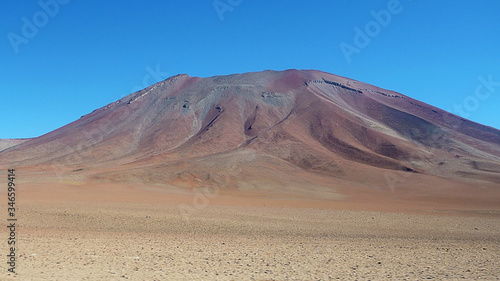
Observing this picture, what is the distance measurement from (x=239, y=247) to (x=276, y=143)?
2426 inches

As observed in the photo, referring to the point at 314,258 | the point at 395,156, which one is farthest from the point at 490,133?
the point at 314,258

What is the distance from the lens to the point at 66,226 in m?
17.0

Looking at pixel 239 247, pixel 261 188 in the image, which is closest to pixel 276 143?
pixel 261 188

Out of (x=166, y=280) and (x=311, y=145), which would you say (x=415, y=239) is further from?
(x=311, y=145)

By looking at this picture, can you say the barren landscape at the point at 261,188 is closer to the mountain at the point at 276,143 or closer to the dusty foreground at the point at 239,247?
the dusty foreground at the point at 239,247

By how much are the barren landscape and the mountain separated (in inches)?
17.3

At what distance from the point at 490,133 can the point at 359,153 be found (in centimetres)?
4606

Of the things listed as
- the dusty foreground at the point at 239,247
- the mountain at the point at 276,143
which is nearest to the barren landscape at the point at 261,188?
the dusty foreground at the point at 239,247

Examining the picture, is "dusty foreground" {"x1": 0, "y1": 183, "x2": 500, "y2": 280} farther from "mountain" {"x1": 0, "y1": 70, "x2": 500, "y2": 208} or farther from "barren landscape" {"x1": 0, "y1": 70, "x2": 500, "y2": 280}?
"mountain" {"x1": 0, "y1": 70, "x2": 500, "y2": 208}

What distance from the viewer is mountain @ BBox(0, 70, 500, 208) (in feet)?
175

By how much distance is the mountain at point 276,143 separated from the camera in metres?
53.5

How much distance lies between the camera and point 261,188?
5066cm

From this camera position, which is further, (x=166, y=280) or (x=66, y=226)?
(x=66, y=226)

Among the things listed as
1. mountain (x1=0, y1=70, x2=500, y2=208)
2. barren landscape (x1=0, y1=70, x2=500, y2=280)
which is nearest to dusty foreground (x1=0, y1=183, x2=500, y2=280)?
barren landscape (x1=0, y1=70, x2=500, y2=280)
